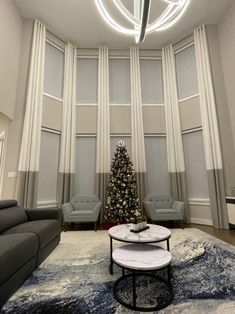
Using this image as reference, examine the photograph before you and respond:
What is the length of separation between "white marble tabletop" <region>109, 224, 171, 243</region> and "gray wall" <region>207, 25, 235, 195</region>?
321 centimetres

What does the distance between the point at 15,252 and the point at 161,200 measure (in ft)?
13.4

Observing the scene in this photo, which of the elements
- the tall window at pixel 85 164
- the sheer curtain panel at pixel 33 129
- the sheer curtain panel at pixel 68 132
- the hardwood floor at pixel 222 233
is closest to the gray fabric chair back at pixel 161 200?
the hardwood floor at pixel 222 233

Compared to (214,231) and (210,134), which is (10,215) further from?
(210,134)

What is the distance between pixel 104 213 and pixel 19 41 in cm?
555

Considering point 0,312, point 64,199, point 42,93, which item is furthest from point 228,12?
point 0,312

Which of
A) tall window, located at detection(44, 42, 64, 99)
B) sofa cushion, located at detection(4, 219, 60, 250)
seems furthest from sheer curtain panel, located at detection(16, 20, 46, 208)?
sofa cushion, located at detection(4, 219, 60, 250)

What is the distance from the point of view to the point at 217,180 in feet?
16.4

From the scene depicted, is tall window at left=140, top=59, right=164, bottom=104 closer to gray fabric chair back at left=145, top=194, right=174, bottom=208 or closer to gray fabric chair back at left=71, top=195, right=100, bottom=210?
gray fabric chair back at left=145, top=194, right=174, bottom=208

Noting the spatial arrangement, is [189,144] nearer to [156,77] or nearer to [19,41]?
[156,77]

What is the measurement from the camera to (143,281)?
7.25 ft

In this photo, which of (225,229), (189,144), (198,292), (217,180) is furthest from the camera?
(189,144)

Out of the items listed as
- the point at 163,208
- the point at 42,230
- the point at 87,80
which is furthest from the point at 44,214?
the point at 87,80

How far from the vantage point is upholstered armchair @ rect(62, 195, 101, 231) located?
4.63 m

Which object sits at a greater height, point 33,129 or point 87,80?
point 87,80
